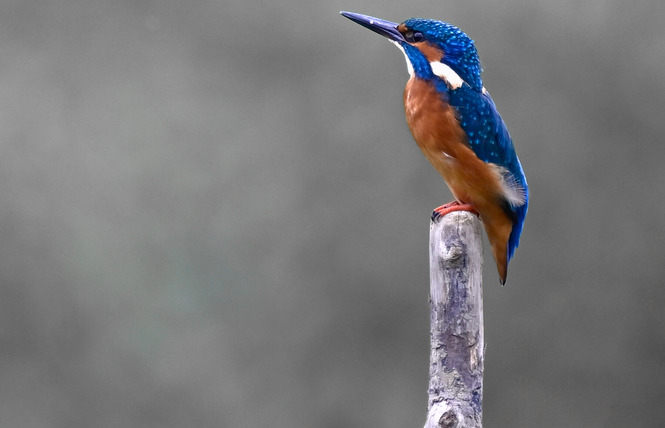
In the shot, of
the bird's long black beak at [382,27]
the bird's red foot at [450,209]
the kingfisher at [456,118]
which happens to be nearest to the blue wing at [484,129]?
the kingfisher at [456,118]

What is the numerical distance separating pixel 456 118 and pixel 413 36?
0.25 m

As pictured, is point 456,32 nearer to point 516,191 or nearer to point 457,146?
point 457,146

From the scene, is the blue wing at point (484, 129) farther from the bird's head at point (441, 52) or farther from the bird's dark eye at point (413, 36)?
the bird's dark eye at point (413, 36)

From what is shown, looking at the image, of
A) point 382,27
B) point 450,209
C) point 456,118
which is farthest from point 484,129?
point 382,27

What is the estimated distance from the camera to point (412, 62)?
1.96m

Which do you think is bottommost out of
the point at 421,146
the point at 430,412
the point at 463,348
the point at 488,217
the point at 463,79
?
the point at 430,412

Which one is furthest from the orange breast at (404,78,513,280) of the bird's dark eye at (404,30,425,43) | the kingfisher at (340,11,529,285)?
the bird's dark eye at (404,30,425,43)

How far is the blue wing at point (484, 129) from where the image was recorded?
192cm

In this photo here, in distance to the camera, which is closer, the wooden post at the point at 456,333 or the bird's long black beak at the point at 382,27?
the wooden post at the point at 456,333

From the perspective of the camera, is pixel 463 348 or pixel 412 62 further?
pixel 412 62

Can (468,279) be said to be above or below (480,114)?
below

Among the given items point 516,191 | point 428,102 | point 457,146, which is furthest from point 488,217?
point 428,102

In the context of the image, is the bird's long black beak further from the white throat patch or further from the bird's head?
the white throat patch

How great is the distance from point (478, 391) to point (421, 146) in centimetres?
65
